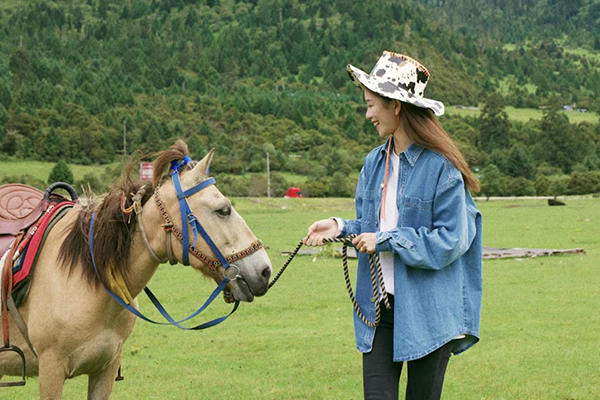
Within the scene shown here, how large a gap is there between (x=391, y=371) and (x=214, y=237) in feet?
4.07

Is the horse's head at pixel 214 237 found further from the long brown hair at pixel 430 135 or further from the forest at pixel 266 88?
the forest at pixel 266 88

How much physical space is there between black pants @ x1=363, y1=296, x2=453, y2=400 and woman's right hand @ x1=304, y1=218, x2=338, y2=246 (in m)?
0.49

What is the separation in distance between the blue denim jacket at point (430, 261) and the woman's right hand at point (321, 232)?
0.27m

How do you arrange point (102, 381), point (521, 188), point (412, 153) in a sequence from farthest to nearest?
point (521, 188) → point (102, 381) → point (412, 153)

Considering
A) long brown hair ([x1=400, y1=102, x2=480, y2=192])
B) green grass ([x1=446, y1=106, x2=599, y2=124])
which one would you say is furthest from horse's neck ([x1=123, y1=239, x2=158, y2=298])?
green grass ([x1=446, y1=106, x2=599, y2=124])

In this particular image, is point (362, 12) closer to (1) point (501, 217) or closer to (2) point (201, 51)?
(2) point (201, 51)

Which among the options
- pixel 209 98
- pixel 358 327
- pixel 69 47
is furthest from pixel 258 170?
pixel 69 47

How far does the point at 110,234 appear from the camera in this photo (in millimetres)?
4348

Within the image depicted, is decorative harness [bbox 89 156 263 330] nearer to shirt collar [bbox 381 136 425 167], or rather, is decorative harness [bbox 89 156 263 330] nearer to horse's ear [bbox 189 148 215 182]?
horse's ear [bbox 189 148 215 182]

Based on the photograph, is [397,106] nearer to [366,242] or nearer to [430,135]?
[430,135]

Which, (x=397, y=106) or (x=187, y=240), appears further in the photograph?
(x=187, y=240)

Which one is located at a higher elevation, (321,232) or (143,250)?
(321,232)

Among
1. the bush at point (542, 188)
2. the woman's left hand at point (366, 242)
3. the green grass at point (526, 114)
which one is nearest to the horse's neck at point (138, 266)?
the woman's left hand at point (366, 242)

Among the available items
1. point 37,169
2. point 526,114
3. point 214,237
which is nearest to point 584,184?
point 37,169
